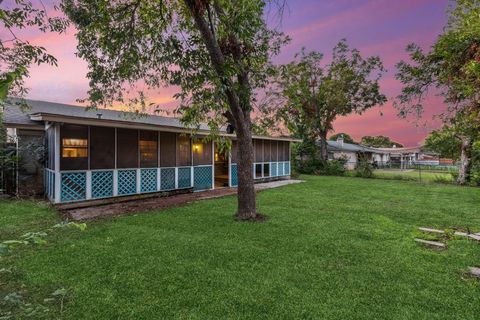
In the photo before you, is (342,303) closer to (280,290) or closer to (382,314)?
(382,314)

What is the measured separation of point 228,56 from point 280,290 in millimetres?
5170

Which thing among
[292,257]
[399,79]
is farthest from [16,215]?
[399,79]

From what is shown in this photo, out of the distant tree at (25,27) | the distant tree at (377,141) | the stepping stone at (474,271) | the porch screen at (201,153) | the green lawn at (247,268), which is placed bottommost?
the stepping stone at (474,271)

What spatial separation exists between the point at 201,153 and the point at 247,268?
817cm

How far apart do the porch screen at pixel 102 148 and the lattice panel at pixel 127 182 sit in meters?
0.43

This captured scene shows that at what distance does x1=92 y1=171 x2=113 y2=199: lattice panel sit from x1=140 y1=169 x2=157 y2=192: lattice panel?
41.4 inches

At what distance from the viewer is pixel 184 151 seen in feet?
35.1

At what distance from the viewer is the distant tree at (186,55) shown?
5.50 metres

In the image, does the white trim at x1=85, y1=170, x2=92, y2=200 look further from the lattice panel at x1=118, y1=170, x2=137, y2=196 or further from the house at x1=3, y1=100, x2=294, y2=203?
the lattice panel at x1=118, y1=170, x2=137, y2=196

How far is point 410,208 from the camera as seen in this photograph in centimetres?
791

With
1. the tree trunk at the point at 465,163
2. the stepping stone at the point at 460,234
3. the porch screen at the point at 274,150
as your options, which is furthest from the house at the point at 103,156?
the tree trunk at the point at 465,163

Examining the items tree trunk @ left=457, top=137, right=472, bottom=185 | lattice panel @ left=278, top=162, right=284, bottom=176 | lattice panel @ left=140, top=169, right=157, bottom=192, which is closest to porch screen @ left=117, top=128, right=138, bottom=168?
lattice panel @ left=140, top=169, right=157, bottom=192

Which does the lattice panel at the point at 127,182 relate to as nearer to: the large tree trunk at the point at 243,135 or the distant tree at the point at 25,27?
the distant tree at the point at 25,27

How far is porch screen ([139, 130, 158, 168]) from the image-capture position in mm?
9375
